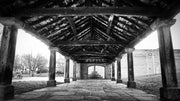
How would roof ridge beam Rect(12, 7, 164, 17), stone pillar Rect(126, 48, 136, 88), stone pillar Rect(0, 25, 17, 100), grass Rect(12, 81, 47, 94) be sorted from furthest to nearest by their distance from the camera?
stone pillar Rect(126, 48, 136, 88) → grass Rect(12, 81, 47, 94) → roof ridge beam Rect(12, 7, 164, 17) → stone pillar Rect(0, 25, 17, 100)

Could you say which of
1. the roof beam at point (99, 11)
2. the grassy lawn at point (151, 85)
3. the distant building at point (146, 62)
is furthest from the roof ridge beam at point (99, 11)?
the distant building at point (146, 62)

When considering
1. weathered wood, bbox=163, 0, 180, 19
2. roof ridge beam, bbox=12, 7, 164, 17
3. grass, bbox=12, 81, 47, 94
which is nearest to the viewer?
weathered wood, bbox=163, 0, 180, 19

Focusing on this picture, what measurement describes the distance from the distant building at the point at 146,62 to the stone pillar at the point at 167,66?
744 inches

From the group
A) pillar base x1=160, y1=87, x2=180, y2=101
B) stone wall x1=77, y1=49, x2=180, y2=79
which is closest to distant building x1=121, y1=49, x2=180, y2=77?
stone wall x1=77, y1=49, x2=180, y2=79

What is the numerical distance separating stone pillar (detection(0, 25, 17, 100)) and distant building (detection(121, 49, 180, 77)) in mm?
20226

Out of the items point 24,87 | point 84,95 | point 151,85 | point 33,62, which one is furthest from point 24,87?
point 33,62

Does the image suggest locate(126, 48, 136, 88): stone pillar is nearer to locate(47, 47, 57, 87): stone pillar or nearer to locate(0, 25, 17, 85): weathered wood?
locate(47, 47, 57, 87): stone pillar

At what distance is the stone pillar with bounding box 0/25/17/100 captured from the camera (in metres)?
3.63

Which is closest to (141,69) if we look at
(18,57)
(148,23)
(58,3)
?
(148,23)

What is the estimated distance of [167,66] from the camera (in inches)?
149

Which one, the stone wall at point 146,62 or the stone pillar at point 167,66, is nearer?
the stone pillar at point 167,66

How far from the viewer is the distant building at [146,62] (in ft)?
72.8

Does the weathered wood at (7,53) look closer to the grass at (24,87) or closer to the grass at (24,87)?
the grass at (24,87)

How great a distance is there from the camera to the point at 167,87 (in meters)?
3.66
